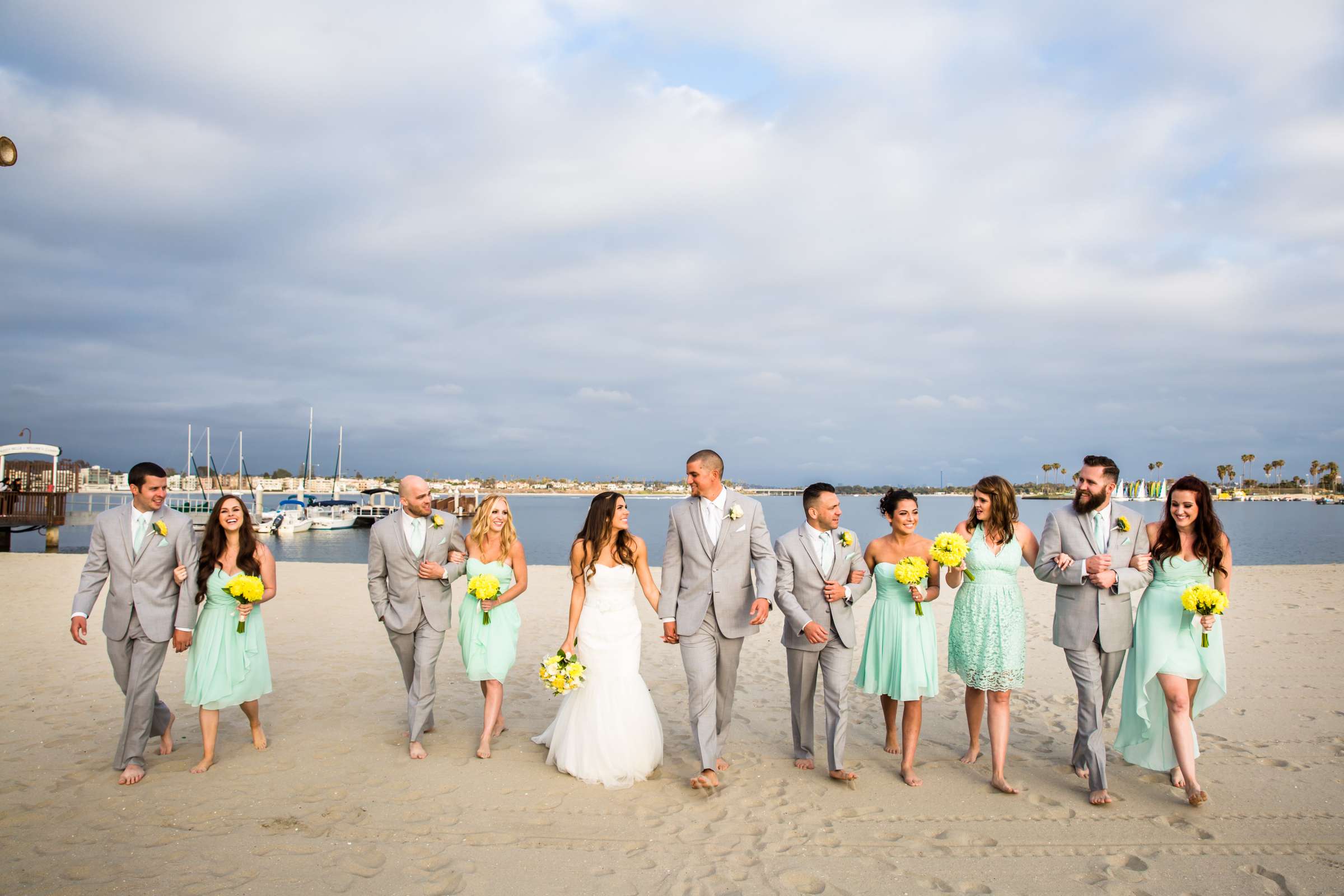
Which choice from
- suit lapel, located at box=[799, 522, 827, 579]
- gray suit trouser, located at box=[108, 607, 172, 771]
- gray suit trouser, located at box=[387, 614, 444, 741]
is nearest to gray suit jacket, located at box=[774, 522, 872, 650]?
suit lapel, located at box=[799, 522, 827, 579]

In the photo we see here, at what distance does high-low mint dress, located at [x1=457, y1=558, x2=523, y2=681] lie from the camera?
6137 millimetres

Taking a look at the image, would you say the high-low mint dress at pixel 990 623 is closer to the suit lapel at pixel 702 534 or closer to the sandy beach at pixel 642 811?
the sandy beach at pixel 642 811

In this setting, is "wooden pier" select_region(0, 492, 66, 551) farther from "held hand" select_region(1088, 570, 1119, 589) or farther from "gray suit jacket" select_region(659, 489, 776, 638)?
"held hand" select_region(1088, 570, 1119, 589)

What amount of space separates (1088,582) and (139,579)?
6697 millimetres

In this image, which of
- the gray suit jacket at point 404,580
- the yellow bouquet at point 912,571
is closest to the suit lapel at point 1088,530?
the yellow bouquet at point 912,571

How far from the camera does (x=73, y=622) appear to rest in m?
5.39

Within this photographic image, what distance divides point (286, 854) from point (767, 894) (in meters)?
2.72

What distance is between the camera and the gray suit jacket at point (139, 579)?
5434 millimetres

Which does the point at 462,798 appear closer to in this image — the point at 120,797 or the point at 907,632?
the point at 120,797

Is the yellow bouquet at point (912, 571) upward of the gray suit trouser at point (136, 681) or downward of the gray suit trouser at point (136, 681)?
upward

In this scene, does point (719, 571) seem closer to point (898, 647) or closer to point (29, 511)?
point (898, 647)

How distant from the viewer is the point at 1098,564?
516 cm

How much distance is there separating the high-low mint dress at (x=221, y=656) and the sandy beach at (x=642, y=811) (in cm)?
56

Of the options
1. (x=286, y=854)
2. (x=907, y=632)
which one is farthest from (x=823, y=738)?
(x=286, y=854)
